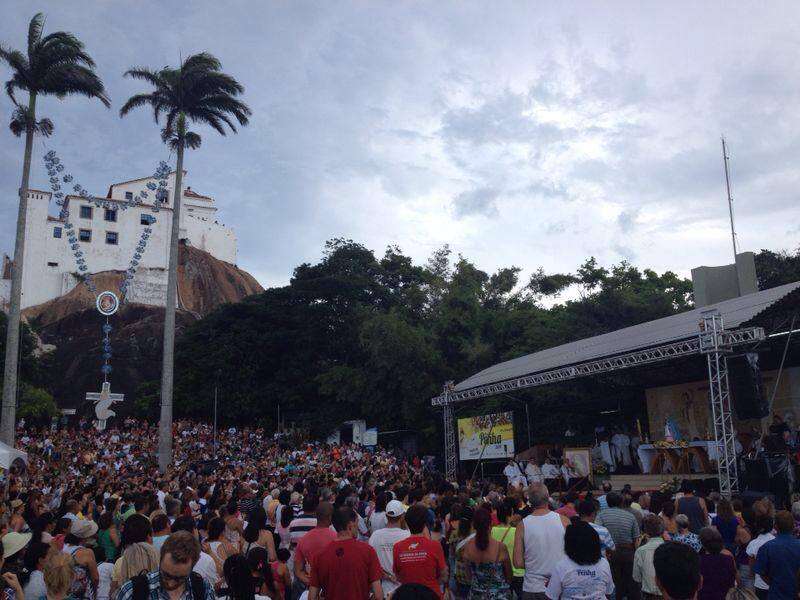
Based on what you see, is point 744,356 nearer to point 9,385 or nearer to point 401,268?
point 9,385

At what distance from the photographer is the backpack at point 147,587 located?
3852 millimetres

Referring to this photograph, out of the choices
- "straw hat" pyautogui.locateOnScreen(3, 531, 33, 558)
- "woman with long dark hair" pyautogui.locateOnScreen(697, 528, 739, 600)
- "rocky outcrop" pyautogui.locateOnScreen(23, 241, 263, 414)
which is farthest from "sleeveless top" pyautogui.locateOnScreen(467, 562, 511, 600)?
"rocky outcrop" pyautogui.locateOnScreen(23, 241, 263, 414)

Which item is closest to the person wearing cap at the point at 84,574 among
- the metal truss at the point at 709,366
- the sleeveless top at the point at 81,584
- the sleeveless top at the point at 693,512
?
the sleeveless top at the point at 81,584

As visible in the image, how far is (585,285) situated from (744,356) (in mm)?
24131

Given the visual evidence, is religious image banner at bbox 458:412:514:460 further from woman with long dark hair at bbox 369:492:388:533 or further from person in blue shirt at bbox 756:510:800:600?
person in blue shirt at bbox 756:510:800:600

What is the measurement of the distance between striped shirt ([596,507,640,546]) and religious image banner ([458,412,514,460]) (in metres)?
15.0

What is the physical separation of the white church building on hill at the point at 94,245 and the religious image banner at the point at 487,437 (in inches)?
1588

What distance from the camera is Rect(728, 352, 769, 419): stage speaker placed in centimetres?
1461

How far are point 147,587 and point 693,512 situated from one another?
613cm

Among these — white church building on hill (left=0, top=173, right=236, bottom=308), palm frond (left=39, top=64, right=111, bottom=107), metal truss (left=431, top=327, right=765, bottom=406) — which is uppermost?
white church building on hill (left=0, top=173, right=236, bottom=308)

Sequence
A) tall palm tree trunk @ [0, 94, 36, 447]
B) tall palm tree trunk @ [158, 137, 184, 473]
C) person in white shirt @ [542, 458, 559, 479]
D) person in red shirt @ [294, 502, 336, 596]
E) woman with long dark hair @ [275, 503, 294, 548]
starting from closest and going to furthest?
person in red shirt @ [294, 502, 336, 596], woman with long dark hair @ [275, 503, 294, 548], tall palm tree trunk @ [0, 94, 36, 447], person in white shirt @ [542, 458, 559, 479], tall palm tree trunk @ [158, 137, 184, 473]

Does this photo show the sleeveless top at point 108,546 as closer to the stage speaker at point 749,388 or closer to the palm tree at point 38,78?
the stage speaker at point 749,388

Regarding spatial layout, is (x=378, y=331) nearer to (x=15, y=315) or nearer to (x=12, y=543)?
(x=15, y=315)

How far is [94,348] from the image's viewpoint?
52250 millimetres
